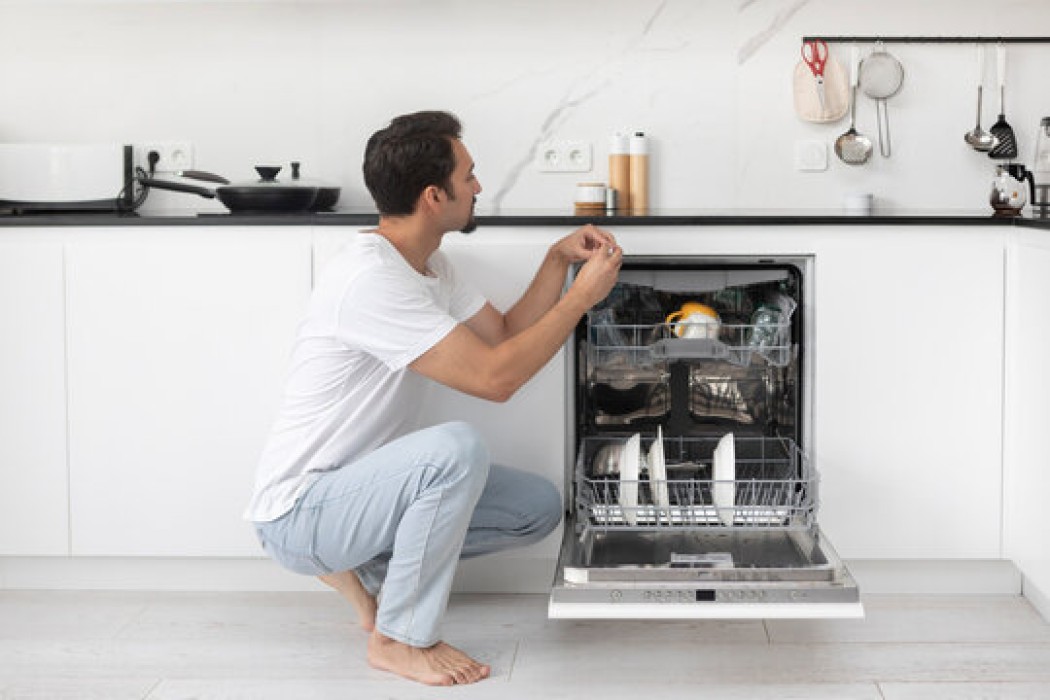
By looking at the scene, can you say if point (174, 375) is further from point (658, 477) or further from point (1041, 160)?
point (1041, 160)

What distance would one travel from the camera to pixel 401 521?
2.55 meters

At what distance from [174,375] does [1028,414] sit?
1.79 meters

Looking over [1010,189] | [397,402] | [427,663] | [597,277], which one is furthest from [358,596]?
[1010,189]

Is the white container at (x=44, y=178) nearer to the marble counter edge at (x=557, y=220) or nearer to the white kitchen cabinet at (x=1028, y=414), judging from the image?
the marble counter edge at (x=557, y=220)

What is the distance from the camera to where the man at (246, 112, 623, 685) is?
2531mm

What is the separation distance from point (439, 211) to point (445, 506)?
56cm

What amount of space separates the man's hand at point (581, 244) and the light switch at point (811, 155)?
87 centimetres

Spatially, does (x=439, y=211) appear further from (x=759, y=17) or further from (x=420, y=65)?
(x=759, y=17)

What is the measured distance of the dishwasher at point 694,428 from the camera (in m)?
2.63

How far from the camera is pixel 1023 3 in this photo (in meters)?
3.49

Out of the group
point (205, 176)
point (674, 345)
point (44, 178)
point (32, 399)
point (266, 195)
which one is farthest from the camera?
point (44, 178)

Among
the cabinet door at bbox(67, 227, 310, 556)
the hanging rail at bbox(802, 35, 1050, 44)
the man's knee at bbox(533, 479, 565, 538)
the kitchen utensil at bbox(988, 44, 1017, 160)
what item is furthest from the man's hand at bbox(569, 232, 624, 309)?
the kitchen utensil at bbox(988, 44, 1017, 160)

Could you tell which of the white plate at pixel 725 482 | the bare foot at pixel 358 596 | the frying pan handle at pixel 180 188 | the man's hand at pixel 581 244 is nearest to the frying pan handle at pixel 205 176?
the frying pan handle at pixel 180 188

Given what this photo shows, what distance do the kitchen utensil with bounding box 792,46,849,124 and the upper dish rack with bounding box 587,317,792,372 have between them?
29.6 inches
